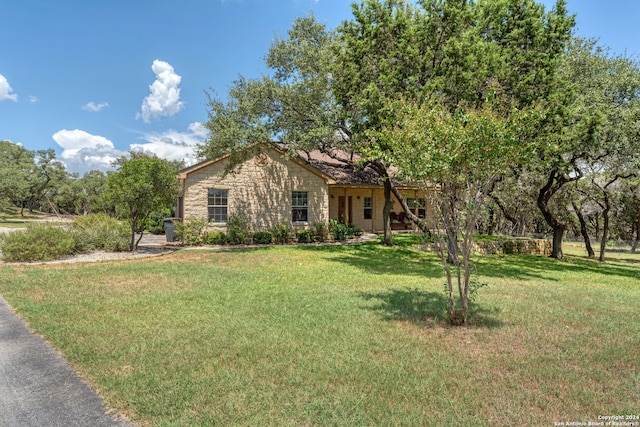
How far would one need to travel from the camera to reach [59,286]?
8.12 m

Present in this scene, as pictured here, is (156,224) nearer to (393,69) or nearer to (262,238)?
(262,238)

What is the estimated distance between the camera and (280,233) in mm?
18234

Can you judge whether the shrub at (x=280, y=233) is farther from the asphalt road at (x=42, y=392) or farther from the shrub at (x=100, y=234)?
the asphalt road at (x=42, y=392)

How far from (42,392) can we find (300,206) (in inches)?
646

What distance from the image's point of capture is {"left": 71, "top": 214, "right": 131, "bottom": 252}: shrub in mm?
13933

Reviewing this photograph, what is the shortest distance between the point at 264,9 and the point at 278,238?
408 inches

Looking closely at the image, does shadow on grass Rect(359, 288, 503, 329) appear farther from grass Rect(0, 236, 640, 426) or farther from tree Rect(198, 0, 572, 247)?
tree Rect(198, 0, 572, 247)

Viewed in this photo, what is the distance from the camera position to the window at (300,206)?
1962cm

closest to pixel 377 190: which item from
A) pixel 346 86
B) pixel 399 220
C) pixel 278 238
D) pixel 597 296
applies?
pixel 399 220

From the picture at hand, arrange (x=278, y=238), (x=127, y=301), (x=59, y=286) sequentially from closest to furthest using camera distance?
(x=127, y=301)
(x=59, y=286)
(x=278, y=238)

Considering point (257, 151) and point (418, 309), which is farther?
point (257, 151)

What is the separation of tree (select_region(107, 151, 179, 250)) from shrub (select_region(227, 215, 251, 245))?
3.57 m

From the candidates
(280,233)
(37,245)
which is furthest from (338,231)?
(37,245)

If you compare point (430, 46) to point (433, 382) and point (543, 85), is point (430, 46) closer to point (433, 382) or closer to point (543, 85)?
point (543, 85)
